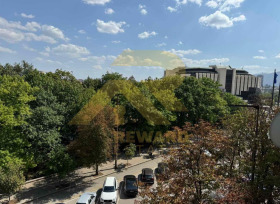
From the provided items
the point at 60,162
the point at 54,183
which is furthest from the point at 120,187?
the point at 54,183

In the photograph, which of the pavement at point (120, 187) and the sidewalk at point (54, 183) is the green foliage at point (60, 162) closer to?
the sidewalk at point (54, 183)

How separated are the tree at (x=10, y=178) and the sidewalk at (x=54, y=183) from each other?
174cm

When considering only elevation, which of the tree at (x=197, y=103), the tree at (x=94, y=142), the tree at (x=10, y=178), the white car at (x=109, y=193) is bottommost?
the white car at (x=109, y=193)

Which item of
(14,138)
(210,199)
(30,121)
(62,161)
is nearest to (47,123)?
(30,121)

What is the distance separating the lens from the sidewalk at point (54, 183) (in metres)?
13.5

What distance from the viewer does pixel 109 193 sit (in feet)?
42.5

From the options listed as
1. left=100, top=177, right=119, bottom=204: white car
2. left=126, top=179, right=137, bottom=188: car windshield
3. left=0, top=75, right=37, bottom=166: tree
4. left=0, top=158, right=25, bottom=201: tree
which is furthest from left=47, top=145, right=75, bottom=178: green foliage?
left=126, top=179, right=137, bottom=188: car windshield

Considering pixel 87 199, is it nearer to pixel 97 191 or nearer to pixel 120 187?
pixel 97 191

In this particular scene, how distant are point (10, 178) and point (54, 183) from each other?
14.3 feet

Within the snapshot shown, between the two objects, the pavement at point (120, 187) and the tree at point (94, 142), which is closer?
the pavement at point (120, 187)

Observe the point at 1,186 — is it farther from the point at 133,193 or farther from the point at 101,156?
the point at 133,193

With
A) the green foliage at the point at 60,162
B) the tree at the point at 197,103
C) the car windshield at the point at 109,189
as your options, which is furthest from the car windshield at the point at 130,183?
the tree at the point at 197,103

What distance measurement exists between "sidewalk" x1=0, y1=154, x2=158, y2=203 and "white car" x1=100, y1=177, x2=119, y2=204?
2797 millimetres

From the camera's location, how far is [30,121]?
15000 millimetres
